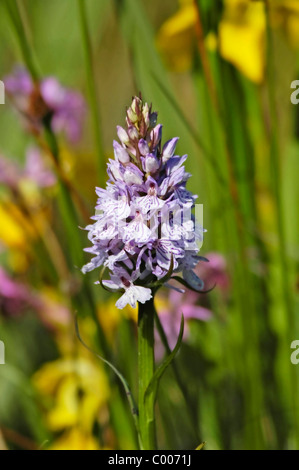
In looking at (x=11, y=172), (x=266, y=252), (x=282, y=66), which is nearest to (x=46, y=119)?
(x=11, y=172)

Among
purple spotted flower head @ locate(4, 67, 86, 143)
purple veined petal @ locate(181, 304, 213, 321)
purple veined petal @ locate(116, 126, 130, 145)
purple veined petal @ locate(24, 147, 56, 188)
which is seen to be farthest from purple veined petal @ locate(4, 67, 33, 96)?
purple veined petal @ locate(116, 126, 130, 145)

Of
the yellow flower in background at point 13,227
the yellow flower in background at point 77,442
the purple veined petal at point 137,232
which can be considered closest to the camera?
the purple veined petal at point 137,232

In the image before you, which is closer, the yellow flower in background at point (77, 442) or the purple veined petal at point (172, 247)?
the purple veined petal at point (172, 247)

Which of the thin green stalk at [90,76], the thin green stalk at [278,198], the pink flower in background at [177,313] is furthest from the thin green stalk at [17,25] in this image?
the pink flower in background at [177,313]

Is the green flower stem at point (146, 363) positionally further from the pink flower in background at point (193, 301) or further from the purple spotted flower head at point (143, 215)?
the pink flower in background at point (193, 301)

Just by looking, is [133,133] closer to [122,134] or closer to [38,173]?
[122,134]

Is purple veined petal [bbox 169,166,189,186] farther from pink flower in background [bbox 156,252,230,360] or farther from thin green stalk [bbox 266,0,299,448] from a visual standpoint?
pink flower in background [bbox 156,252,230,360]
